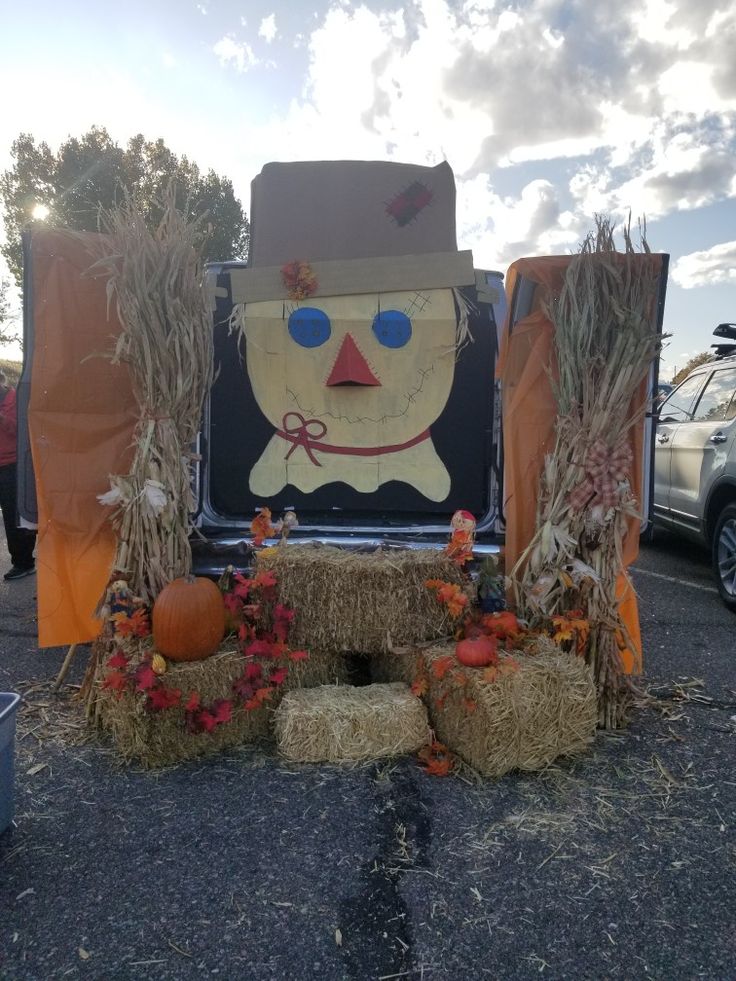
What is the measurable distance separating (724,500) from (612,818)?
3674 millimetres

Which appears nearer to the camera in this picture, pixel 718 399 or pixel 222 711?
pixel 222 711

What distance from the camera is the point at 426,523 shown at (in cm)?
408

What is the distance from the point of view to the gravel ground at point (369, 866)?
1.92m

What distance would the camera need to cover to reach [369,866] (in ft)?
7.57

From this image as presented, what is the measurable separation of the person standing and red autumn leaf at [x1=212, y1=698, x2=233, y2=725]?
2991mm

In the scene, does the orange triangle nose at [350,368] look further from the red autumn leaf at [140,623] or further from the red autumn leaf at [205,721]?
the red autumn leaf at [205,721]

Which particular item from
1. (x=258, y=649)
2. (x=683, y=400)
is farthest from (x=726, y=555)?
(x=258, y=649)

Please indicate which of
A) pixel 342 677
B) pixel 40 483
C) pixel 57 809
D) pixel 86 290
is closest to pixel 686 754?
pixel 342 677

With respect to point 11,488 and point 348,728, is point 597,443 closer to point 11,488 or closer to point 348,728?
point 348,728

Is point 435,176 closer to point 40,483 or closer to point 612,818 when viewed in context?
point 40,483

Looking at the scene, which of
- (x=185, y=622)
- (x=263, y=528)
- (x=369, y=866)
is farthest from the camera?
(x=263, y=528)

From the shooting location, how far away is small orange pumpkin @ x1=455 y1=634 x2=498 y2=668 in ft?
9.73

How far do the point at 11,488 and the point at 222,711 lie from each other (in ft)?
12.3

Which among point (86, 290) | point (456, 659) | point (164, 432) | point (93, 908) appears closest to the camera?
point (93, 908)
